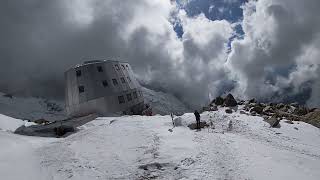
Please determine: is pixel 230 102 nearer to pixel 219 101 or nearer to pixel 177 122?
pixel 219 101

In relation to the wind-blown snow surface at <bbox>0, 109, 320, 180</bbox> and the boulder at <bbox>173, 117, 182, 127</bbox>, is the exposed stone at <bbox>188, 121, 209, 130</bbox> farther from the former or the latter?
the wind-blown snow surface at <bbox>0, 109, 320, 180</bbox>

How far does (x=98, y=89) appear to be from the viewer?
6122cm

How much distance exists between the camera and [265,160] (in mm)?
24281

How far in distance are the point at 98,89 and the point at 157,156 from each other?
38049 mm

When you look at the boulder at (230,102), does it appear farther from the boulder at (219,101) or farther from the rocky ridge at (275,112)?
the boulder at (219,101)

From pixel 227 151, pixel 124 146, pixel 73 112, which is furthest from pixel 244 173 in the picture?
pixel 73 112

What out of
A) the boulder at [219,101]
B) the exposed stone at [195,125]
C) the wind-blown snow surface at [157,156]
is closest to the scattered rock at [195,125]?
Result: the exposed stone at [195,125]

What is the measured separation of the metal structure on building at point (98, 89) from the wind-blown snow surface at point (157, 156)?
82.4 ft

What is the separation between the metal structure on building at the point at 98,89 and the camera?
6050 centimetres

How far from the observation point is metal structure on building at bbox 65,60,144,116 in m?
60.5

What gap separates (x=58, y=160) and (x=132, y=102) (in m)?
42.0

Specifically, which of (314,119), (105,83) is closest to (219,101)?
(105,83)

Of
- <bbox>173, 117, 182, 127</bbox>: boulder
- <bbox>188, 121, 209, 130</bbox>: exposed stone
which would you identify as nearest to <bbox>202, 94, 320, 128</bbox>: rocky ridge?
<bbox>188, 121, 209, 130</bbox>: exposed stone

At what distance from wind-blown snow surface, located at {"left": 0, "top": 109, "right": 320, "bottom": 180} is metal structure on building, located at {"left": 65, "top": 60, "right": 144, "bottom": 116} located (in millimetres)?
25113
